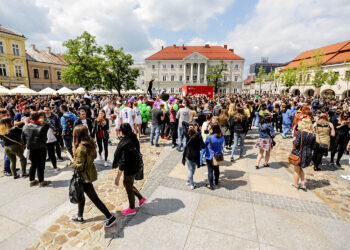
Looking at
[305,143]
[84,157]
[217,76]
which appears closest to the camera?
[84,157]

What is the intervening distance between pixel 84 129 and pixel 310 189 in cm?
561

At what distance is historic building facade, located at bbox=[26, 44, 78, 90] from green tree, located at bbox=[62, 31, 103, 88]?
8.21 meters

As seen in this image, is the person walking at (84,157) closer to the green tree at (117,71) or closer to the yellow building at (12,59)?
the green tree at (117,71)

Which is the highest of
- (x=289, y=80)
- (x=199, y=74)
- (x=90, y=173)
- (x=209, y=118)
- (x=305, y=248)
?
(x=199, y=74)

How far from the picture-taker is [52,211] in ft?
12.0

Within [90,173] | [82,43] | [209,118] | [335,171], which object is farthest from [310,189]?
[82,43]

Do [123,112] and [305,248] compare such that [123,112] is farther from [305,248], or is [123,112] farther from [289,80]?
[289,80]

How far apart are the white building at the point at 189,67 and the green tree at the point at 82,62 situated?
111ft

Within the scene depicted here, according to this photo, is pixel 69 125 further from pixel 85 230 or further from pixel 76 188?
pixel 85 230

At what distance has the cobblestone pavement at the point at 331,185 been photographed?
3963 mm

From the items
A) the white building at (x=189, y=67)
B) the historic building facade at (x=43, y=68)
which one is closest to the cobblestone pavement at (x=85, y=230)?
the historic building facade at (x=43, y=68)

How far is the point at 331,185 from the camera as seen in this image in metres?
4.84

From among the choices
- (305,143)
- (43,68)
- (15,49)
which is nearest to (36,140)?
(305,143)

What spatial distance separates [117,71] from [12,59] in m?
16.8
